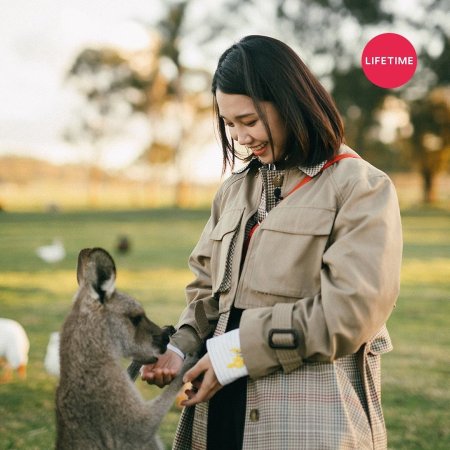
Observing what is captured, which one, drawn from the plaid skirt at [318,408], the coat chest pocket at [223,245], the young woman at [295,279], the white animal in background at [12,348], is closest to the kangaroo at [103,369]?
the young woman at [295,279]

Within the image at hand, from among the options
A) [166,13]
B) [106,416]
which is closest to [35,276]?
[106,416]

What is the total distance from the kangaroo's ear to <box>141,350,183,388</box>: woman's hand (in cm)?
35

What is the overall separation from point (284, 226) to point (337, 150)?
333 mm

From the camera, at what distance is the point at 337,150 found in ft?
8.00

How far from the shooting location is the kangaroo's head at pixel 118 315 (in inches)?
110

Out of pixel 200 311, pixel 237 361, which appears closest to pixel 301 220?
pixel 237 361

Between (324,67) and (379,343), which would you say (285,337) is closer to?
(379,343)

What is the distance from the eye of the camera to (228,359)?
2354 millimetres

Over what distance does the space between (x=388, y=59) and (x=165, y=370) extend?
203cm

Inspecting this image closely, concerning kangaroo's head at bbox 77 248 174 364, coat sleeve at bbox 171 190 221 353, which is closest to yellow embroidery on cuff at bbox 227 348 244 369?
coat sleeve at bbox 171 190 221 353

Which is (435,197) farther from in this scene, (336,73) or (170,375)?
(170,375)

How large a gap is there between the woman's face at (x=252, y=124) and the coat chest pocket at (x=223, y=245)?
0.27 m

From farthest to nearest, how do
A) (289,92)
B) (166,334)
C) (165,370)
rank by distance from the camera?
1. (166,334)
2. (165,370)
3. (289,92)

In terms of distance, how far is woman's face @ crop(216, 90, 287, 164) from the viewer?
2.41 metres
